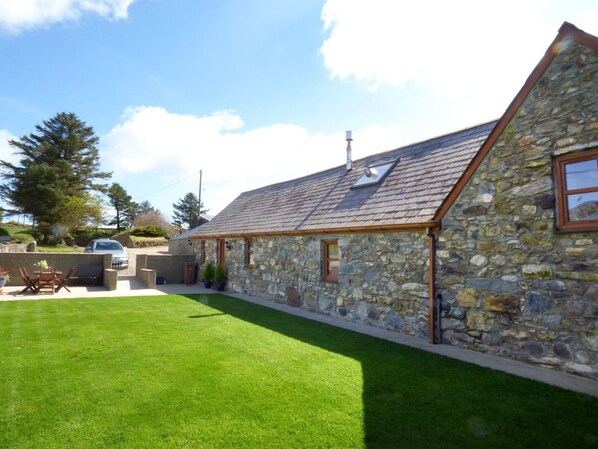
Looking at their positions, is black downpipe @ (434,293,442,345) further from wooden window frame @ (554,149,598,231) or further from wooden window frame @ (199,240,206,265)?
wooden window frame @ (199,240,206,265)

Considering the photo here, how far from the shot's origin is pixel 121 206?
5425cm

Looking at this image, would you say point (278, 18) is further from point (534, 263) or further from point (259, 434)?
point (259, 434)

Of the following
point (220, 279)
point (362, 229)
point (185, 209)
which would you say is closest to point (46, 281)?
point (220, 279)

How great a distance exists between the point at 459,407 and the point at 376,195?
270 inches

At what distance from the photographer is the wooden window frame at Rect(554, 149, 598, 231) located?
5391 mm

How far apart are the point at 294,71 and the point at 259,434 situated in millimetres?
11199

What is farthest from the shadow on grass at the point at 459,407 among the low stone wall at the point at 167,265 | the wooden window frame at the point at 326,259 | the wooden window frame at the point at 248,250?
the low stone wall at the point at 167,265

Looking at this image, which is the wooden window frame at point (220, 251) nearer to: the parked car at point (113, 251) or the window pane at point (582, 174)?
the parked car at point (113, 251)

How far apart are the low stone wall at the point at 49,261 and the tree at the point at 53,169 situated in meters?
23.4

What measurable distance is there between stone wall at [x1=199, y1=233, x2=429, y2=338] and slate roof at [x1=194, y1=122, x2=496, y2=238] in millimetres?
420

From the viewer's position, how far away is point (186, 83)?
12.6 meters

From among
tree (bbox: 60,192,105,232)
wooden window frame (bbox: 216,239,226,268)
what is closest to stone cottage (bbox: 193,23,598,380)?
wooden window frame (bbox: 216,239,226,268)

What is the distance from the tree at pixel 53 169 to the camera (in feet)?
116

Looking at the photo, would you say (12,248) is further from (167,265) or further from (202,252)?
(202,252)
